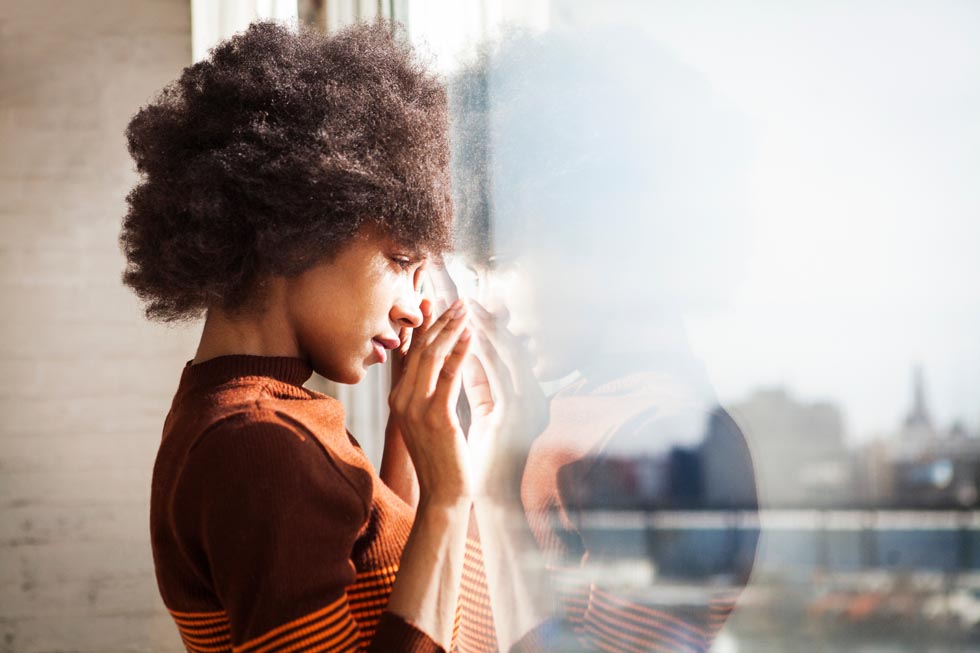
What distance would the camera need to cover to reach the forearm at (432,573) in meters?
0.89

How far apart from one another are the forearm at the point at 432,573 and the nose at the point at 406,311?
216 millimetres

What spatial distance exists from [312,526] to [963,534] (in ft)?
1.79

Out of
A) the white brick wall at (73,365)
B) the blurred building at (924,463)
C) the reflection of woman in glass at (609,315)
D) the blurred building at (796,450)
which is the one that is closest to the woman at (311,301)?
the reflection of woman in glass at (609,315)

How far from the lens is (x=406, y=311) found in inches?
39.9

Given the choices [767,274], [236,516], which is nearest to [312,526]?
[236,516]

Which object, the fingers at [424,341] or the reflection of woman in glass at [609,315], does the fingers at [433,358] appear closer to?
the fingers at [424,341]

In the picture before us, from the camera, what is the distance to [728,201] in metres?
0.82

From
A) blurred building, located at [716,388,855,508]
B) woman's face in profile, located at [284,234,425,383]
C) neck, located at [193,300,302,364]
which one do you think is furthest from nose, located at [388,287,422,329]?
blurred building, located at [716,388,855,508]

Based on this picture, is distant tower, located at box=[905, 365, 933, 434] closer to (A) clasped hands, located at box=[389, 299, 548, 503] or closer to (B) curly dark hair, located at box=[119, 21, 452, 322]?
(A) clasped hands, located at box=[389, 299, 548, 503]

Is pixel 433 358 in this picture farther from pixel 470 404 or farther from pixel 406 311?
pixel 470 404

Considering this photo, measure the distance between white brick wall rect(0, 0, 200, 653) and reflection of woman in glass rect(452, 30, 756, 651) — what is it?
4.87ft

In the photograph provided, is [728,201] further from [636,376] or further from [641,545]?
[641,545]

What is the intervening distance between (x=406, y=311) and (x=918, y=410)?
1.79 feet

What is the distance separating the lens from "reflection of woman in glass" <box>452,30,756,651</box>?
86cm
